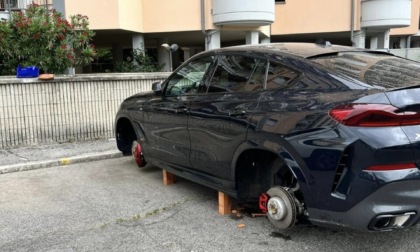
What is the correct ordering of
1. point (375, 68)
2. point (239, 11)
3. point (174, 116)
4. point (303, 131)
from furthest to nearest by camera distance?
point (239, 11)
point (174, 116)
point (375, 68)
point (303, 131)

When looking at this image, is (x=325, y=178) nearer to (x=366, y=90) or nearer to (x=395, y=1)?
(x=366, y=90)

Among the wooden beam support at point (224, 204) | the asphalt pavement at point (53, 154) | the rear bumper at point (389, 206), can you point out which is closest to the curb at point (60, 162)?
the asphalt pavement at point (53, 154)

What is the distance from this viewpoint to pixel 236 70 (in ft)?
13.7

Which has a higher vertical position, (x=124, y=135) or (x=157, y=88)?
(x=157, y=88)

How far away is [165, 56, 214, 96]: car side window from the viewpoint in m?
4.58

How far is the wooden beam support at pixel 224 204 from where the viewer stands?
4.29 metres

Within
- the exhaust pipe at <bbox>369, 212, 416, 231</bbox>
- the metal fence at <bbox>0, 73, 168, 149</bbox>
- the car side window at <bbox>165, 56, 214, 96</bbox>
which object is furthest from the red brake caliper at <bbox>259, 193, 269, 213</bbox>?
the metal fence at <bbox>0, 73, 168, 149</bbox>

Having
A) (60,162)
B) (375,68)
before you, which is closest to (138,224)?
(375,68)

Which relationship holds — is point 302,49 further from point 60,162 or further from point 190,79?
point 60,162

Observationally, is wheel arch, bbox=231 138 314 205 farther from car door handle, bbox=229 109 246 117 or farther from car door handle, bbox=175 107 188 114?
car door handle, bbox=175 107 188 114

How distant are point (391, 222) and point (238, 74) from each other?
1953 mm

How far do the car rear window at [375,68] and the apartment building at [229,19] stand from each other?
9025mm

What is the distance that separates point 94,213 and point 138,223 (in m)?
0.59

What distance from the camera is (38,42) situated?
786 cm
